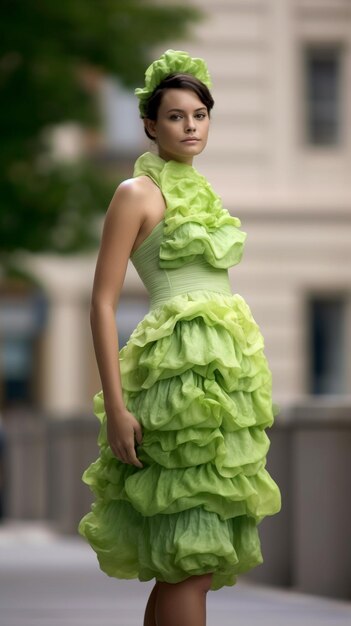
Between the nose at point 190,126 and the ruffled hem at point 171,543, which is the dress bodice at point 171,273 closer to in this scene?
the nose at point 190,126

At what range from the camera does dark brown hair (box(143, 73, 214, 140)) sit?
5.88 metres

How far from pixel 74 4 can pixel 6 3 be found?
70 centimetres

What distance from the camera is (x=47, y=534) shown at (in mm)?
19562

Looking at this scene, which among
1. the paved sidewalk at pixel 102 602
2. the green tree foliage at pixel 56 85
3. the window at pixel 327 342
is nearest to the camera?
the paved sidewalk at pixel 102 602

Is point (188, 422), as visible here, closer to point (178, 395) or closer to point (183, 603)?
point (178, 395)

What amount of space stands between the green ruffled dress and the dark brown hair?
17cm

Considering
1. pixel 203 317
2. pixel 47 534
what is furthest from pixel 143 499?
pixel 47 534

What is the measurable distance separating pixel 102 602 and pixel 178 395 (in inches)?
195

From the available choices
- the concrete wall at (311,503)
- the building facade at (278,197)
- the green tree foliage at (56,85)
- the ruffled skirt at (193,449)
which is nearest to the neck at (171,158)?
the ruffled skirt at (193,449)

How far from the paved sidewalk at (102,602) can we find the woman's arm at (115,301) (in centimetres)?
335

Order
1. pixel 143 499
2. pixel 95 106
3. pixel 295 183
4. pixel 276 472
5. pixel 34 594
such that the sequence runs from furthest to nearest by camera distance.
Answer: pixel 295 183 < pixel 95 106 < pixel 276 472 < pixel 34 594 < pixel 143 499

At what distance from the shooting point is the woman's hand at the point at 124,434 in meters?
5.62

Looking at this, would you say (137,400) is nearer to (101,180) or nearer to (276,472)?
(276,472)

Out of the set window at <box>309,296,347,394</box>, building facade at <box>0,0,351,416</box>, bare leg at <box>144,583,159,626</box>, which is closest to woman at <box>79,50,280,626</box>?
bare leg at <box>144,583,159,626</box>
